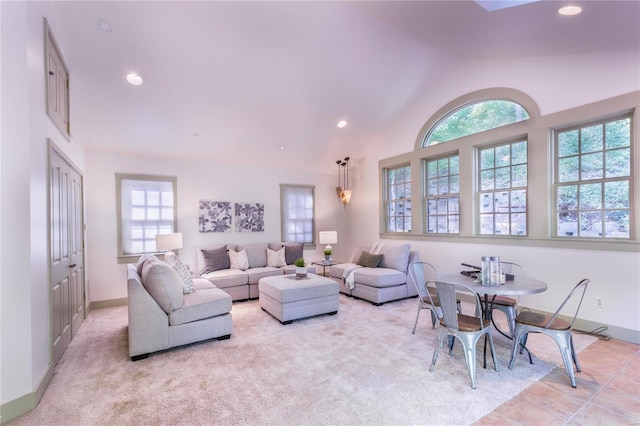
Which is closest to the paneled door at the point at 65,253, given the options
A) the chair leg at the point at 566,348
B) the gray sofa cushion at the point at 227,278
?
the gray sofa cushion at the point at 227,278

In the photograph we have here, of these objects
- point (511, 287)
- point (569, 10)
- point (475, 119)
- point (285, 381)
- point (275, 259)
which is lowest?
point (285, 381)

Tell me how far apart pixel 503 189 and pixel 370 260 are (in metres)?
2.40

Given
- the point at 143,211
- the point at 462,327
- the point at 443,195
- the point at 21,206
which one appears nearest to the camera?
the point at 21,206

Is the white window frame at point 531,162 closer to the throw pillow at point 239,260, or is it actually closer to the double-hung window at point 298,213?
the double-hung window at point 298,213

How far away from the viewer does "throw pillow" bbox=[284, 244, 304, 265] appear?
606 cm

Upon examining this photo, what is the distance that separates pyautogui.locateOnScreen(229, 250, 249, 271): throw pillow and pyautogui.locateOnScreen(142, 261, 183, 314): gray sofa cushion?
2272 mm

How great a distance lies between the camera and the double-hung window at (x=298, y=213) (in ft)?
21.8

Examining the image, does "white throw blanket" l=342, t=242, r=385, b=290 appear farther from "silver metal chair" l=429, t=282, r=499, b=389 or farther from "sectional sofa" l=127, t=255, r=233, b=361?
"silver metal chair" l=429, t=282, r=499, b=389

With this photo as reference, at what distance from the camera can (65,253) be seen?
10.5 feet

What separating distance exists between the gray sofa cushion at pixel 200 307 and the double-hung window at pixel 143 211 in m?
2.24

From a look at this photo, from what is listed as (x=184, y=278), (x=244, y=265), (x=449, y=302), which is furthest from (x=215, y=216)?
(x=449, y=302)

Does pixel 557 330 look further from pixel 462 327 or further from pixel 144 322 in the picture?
pixel 144 322

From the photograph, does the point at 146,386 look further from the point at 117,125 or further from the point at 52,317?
the point at 117,125

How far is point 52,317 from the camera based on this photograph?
2.63 m
